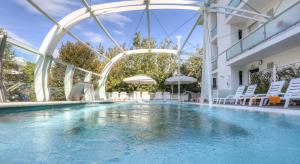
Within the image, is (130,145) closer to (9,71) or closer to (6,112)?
(6,112)

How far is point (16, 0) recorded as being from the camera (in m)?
10.0

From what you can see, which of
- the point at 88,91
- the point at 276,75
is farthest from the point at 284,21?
the point at 88,91

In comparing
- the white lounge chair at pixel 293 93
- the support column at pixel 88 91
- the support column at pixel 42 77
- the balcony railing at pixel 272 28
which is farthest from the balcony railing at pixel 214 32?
the support column at pixel 42 77

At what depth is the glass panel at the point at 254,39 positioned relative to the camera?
1148cm

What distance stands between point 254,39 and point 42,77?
35.4 ft

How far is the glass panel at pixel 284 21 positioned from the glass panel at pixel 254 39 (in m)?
0.58

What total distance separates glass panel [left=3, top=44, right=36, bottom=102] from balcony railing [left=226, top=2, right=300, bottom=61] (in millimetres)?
10817

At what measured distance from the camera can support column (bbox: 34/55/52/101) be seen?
10602 mm

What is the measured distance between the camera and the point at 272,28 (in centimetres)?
1045

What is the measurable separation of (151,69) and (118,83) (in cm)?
439

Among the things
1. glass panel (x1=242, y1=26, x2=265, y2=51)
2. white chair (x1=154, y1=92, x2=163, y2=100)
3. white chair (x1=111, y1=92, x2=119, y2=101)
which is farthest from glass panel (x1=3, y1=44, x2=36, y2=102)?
white chair (x1=154, y1=92, x2=163, y2=100)

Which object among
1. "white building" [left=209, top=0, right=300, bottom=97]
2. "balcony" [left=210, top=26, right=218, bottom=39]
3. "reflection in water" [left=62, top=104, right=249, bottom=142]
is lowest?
"reflection in water" [left=62, top=104, right=249, bottom=142]

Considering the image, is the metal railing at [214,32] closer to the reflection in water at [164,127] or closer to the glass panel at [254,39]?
the glass panel at [254,39]

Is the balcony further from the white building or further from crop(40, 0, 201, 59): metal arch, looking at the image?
crop(40, 0, 201, 59): metal arch
